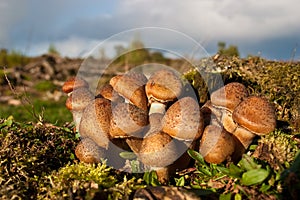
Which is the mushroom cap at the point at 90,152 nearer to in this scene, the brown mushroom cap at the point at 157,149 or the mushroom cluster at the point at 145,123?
the mushroom cluster at the point at 145,123

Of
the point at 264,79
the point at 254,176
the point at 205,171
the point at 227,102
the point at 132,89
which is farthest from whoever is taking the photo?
the point at 264,79

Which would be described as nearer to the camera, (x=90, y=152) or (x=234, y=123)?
(x=90, y=152)

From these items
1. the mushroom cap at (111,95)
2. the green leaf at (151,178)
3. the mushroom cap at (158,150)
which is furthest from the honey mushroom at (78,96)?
the green leaf at (151,178)

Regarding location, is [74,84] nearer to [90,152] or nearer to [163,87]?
[90,152]

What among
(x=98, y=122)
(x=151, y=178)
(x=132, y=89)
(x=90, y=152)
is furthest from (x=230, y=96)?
(x=90, y=152)

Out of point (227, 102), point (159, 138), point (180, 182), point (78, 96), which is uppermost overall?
point (227, 102)

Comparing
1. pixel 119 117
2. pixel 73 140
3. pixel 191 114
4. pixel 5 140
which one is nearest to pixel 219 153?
pixel 191 114

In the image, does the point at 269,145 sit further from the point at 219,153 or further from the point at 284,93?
the point at 284,93

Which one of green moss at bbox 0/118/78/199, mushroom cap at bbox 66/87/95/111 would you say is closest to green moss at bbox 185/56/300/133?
mushroom cap at bbox 66/87/95/111
